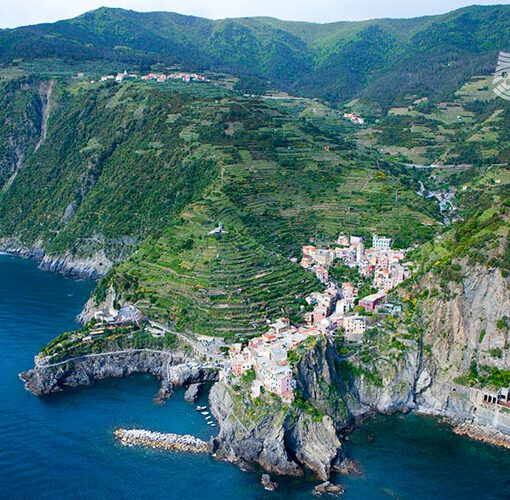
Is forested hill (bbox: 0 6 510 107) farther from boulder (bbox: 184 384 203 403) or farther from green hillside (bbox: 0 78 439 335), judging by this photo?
boulder (bbox: 184 384 203 403)

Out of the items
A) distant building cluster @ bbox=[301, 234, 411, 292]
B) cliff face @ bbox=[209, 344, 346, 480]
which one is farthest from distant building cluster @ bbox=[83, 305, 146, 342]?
distant building cluster @ bbox=[301, 234, 411, 292]

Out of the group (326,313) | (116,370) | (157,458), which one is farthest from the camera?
(326,313)

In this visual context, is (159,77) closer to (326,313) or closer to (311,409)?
(326,313)

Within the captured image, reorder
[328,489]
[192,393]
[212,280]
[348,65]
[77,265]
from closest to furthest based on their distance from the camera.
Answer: [328,489]
[192,393]
[212,280]
[77,265]
[348,65]

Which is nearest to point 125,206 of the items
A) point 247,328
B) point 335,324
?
point 247,328

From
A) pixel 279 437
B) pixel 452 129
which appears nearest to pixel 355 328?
pixel 279 437

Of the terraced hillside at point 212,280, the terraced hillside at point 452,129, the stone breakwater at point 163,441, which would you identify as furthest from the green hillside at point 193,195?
the terraced hillside at point 452,129
